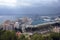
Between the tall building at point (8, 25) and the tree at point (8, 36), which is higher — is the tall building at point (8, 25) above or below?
above

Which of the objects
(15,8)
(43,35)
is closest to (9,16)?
(15,8)

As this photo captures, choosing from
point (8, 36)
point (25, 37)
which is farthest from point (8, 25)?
point (25, 37)

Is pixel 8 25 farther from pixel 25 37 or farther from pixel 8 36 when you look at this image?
pixel 25 37

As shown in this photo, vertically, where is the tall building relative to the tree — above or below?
above

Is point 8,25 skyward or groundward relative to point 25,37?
skyward

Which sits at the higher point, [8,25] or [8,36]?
[8,25]

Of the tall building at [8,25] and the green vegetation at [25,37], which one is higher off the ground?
the tall building at [8,25]

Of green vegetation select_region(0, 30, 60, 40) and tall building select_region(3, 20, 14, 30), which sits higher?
tall building select_region(3, 20, 14, 30)

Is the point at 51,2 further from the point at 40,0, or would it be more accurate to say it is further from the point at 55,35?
the point at 55,35

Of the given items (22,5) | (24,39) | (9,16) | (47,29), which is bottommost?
(24,39)

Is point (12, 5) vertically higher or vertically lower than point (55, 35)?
higher

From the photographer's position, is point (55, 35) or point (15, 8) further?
point (15, 8)
